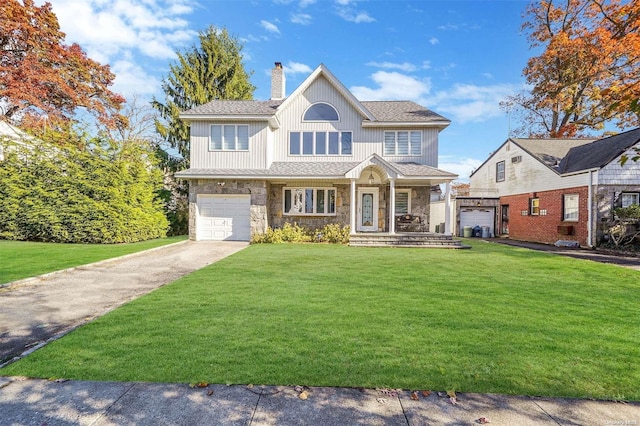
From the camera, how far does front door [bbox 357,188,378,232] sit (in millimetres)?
15688

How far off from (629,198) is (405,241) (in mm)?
10526

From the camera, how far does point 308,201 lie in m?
15.6

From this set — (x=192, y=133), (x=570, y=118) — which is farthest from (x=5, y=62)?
(x=570, y=118)

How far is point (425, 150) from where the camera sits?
15594 millimetres

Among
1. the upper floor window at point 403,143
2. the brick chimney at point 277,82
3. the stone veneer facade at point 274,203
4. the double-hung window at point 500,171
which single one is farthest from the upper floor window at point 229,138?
the double-hung window at point 500,171

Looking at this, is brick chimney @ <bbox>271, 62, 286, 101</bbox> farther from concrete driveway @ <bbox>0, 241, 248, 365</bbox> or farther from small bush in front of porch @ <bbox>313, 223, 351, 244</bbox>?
concrete driveway @ <bbox>0, 241, 248, 365</bbox>

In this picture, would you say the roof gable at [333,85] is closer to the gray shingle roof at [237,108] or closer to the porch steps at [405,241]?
the gray shingle roof at [237,108]

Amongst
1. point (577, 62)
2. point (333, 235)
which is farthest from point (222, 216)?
point (577, 62)

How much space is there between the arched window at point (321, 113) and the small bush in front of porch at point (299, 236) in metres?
5.65

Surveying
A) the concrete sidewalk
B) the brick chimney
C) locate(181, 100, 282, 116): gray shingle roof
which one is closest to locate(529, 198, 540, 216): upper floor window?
locate(181, 100, 282, 116): gray shingle roof

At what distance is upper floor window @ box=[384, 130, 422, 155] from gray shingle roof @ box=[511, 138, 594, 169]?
25.0 ft

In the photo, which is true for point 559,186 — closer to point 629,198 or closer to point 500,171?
point 629,198

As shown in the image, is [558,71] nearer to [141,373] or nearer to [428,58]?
[428,58]

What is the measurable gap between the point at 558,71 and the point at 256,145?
23.9 metres
